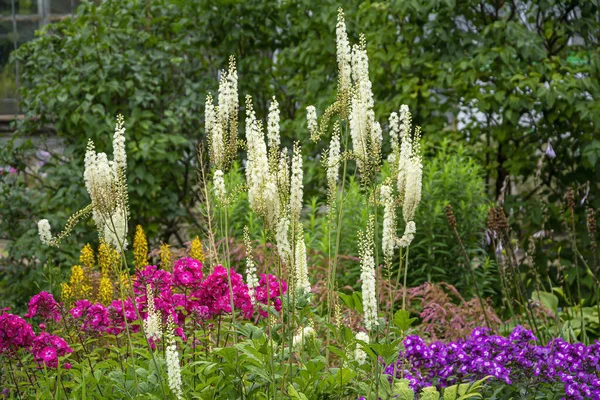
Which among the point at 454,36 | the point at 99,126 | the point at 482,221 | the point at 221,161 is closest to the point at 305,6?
the point at 454,36

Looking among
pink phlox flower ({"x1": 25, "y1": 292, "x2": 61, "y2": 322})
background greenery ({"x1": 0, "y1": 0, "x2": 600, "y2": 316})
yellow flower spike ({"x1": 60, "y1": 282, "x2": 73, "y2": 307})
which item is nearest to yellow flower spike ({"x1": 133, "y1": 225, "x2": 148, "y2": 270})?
yellow flower spike ({"x1": 60, "y1": 282, "x2": 73, "y2": 307})

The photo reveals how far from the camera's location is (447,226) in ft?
19.9

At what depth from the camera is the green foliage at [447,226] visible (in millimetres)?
6016

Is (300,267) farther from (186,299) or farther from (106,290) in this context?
(106,290)

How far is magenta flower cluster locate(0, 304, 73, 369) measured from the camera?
366 centimetres

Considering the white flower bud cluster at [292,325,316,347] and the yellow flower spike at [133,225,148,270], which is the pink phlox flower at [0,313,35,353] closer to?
the white flower bud cluster at [292,325,316,347]

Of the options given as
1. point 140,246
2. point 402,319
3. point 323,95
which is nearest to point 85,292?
point 140,246

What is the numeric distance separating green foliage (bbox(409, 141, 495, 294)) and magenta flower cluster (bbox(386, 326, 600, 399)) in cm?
211

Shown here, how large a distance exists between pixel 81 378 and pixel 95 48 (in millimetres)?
4362

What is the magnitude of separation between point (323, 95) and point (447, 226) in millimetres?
1968

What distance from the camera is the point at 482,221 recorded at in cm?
618

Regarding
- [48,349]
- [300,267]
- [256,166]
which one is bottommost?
[48,349]

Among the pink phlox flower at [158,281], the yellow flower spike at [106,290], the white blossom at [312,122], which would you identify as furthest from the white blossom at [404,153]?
the yellow flower spike at [106,290]

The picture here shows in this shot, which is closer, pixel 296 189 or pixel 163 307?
pixel 296 189
